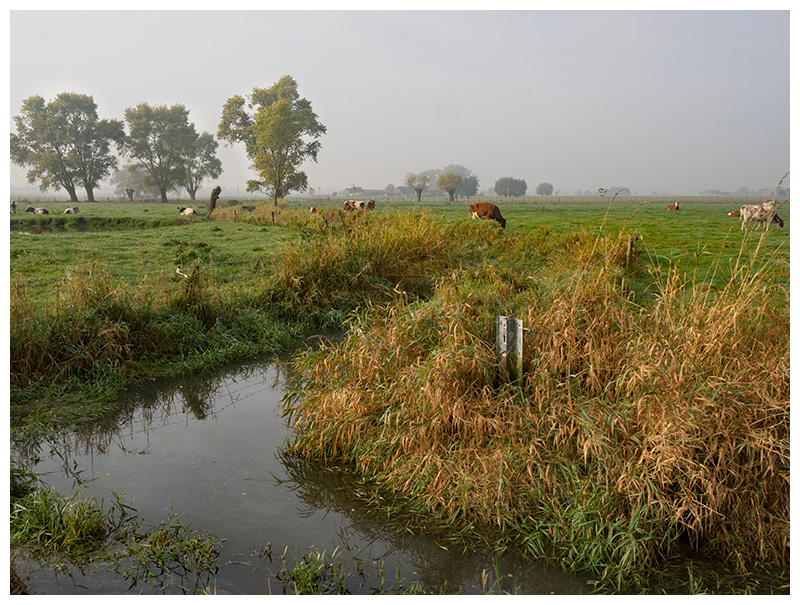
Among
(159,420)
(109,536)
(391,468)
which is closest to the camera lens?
(109,536)

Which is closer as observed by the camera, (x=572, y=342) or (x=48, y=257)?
(x=572, y=342)

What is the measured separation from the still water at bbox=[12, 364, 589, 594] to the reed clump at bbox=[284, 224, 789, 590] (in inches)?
12.9

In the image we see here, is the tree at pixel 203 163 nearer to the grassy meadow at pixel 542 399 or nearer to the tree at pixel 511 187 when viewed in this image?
→ the tree at pixel 511 187

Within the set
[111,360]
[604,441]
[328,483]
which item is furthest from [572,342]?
[111,360]

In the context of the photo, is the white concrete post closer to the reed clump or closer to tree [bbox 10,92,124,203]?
the reed clump

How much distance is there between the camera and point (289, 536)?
13.6 ft

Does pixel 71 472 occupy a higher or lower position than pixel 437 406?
lower

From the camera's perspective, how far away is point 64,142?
5334 cm

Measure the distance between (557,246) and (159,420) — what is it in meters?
10.7

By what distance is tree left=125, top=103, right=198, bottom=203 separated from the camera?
5641 cm

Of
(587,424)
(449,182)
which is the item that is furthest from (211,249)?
(449,182)

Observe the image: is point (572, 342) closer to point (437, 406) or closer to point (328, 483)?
point (437, 406)

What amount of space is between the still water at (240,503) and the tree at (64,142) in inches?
2136
